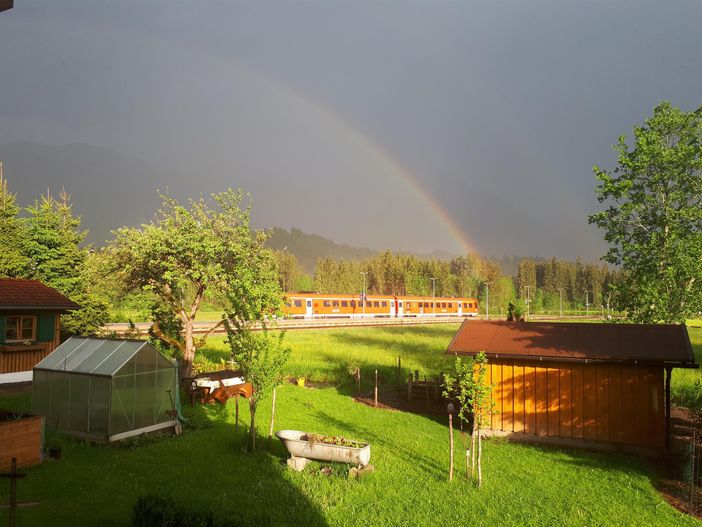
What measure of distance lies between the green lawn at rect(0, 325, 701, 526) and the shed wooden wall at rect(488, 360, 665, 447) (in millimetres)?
889

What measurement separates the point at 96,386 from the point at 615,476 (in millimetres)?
15143

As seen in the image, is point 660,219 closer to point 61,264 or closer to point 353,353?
point 353,353

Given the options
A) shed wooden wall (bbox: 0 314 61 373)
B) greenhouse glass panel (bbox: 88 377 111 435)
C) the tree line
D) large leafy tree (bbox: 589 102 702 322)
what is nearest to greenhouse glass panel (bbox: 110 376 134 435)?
greenhouse glass panel (bbox: 88 377 111 435)

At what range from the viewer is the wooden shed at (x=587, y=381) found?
613 inches

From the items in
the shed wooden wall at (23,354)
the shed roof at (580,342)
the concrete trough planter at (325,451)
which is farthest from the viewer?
the shed wooden wall at (23,354)

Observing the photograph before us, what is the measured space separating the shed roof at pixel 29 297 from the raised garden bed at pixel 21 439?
9.62 meters

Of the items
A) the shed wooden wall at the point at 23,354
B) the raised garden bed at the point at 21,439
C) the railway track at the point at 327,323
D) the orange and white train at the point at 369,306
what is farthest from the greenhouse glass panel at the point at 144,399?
the orange and white train at the point at 369,306

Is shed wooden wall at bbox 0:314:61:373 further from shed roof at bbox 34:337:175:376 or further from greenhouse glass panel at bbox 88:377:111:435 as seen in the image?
greenhouse glass panel at bbox 88:377:111:435

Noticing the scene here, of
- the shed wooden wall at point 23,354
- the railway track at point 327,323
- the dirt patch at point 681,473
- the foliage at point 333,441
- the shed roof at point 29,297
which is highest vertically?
the shed roof at point 29,297

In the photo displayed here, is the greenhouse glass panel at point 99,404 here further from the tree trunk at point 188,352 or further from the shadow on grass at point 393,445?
the tree trunk at point 188,352

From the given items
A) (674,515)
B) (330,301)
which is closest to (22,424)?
(674,515)

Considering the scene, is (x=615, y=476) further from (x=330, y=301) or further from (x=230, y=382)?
(x=330, y=301)

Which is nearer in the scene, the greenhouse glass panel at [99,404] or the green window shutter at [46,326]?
the greenhouse glass panel at [99,404]

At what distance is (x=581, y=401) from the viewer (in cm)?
1648
